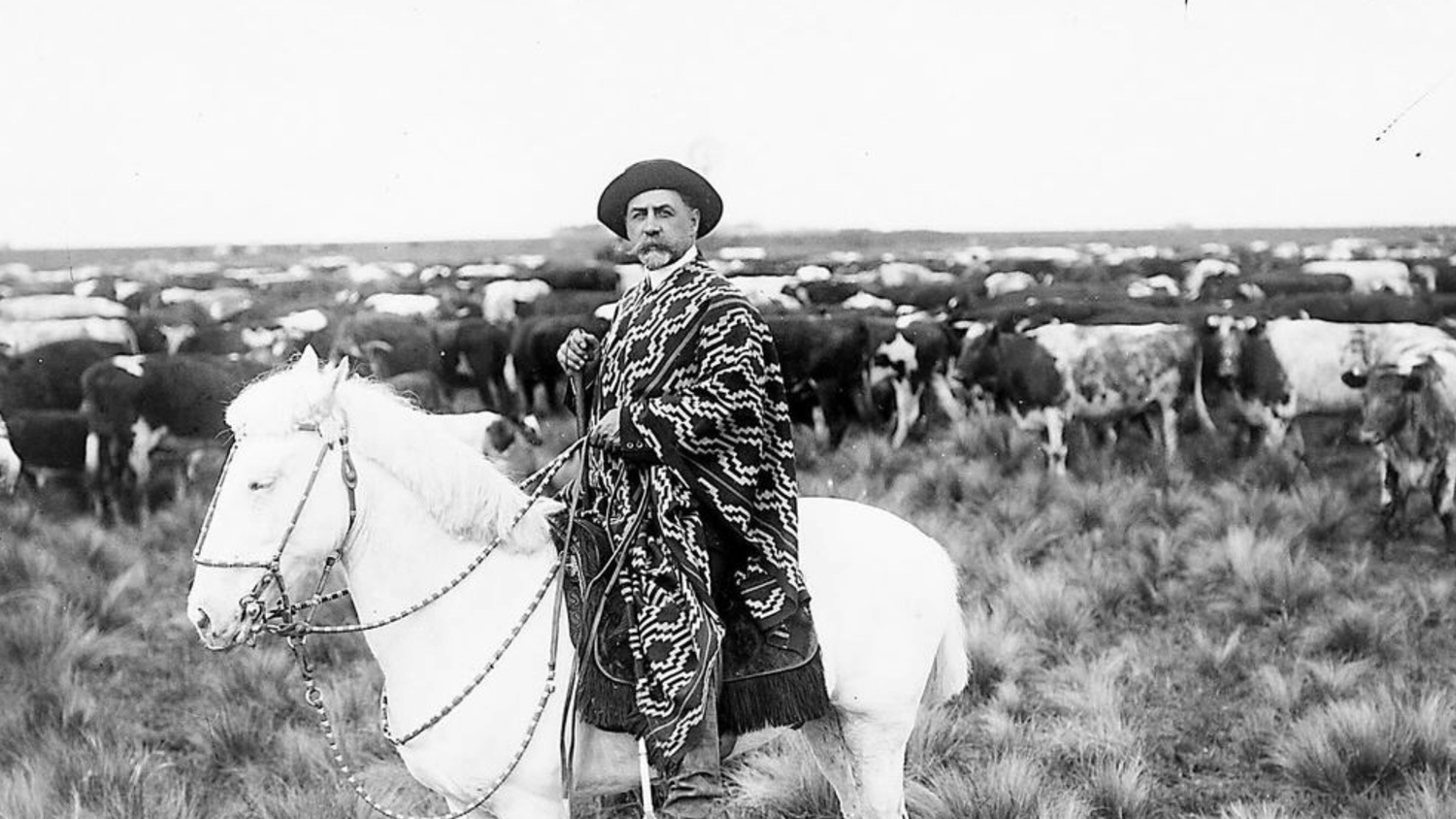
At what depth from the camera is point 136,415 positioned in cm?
658

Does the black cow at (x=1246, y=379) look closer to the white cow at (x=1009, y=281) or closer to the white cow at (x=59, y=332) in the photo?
the white cow at (x=1009, y=281)

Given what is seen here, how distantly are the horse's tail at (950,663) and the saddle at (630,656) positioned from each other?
575mm

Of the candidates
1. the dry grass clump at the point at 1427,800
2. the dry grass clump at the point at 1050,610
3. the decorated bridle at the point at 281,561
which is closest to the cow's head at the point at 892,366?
the dry grass clump at the point at 1050,610

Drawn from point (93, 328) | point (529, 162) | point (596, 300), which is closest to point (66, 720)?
point (93, 328)

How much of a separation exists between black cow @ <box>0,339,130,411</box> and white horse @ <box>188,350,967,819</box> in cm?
470

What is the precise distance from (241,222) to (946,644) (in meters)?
4.93

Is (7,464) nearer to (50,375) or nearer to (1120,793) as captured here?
(50,375)

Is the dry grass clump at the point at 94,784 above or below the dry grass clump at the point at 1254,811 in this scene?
below

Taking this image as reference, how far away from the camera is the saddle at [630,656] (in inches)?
103

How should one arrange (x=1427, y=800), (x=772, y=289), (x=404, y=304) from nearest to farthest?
(x=1427, y=800) → (x=404, y=304) → (x=772, y=289)

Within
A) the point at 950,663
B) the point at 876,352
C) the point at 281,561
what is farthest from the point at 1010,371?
the point at 281,561

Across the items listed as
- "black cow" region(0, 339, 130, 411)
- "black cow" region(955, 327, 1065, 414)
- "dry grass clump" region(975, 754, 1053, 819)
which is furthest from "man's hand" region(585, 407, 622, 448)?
"black cow" region(955, 327, 1065, 414)

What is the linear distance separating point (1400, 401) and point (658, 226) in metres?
5.87

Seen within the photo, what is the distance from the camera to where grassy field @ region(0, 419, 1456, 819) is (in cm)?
421
